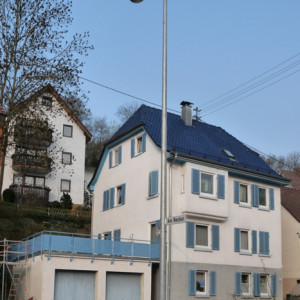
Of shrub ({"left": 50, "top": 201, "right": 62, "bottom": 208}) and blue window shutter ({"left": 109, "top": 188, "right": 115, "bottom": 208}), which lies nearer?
blue window shutter ({"left": 109, "top": 188, "right": 115, "bottom": 208})

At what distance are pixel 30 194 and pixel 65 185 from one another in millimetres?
5427

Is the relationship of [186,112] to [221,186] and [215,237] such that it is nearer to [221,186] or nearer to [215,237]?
[221,186]

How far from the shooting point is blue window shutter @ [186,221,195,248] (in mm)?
27328

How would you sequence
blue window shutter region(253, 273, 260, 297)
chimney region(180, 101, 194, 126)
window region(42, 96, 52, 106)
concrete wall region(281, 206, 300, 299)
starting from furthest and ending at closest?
concrete wall region(281, 206, 300, 299)
chimney region(180, 101, 194, 126)
blue window shutter region(253, 273, 260, 297)
window region(42, 96, 52, 106)

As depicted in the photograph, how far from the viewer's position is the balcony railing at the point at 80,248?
2305cm

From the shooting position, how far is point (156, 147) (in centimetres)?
2894

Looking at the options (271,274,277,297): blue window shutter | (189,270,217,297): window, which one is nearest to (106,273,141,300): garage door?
(189,270,217,297): window

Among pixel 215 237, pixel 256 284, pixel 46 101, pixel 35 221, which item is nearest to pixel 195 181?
pixel 215 237

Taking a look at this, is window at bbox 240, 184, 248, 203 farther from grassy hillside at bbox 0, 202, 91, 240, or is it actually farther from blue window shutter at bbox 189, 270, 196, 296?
grassy hillside at bbox 0, 202, 91, 240

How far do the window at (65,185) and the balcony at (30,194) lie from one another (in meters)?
3.60

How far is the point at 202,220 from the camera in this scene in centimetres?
2809

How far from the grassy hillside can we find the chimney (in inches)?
544

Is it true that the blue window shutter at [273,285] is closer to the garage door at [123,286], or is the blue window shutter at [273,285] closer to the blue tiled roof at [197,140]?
the blue tiled roof at [197,140]

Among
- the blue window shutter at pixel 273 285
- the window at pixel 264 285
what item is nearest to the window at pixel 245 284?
the window at pixel 264 285
